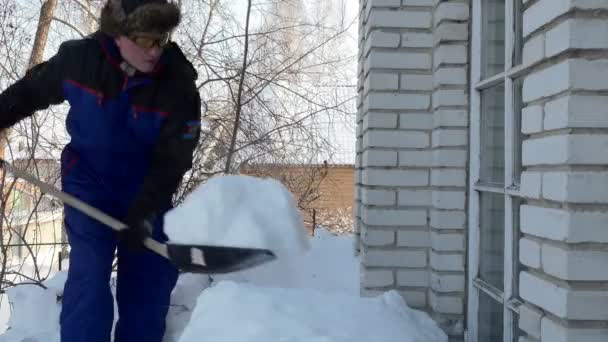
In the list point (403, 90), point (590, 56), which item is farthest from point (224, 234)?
point (403, 90)

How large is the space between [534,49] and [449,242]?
120 centimetres

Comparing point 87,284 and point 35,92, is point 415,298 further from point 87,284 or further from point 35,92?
point 35,92

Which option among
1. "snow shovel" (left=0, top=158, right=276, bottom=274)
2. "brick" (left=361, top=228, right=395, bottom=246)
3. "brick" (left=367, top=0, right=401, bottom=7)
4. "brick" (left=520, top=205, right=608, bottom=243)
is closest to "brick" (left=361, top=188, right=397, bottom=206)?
"brick" (left=361, top=228, right=395, bottom=246)

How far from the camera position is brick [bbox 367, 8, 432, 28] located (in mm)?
2848

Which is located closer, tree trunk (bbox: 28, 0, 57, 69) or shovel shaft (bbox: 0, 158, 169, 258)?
shovel shaft (bbox: 0, 158, 169, 258)

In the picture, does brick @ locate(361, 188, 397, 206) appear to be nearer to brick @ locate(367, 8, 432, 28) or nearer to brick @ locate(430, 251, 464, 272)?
brick @ locate(430, 251, 464, 272)

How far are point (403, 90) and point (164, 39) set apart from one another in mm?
1242

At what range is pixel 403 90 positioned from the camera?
2.87 m

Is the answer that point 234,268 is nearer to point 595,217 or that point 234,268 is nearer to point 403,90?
point 595,217

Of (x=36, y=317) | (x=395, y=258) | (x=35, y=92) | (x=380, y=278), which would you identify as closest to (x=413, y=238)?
(x=395, y=258)

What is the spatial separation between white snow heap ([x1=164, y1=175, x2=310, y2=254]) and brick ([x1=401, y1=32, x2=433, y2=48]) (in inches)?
51.7

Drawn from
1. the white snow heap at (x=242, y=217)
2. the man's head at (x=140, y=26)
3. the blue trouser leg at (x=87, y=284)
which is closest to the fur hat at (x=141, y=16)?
the man's head at (x=140, y=26)

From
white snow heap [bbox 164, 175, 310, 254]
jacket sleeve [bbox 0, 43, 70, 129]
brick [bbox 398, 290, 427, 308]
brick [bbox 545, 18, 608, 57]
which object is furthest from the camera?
brick [bbox 398, 290, 427, 308]

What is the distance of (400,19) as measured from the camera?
2.86m
